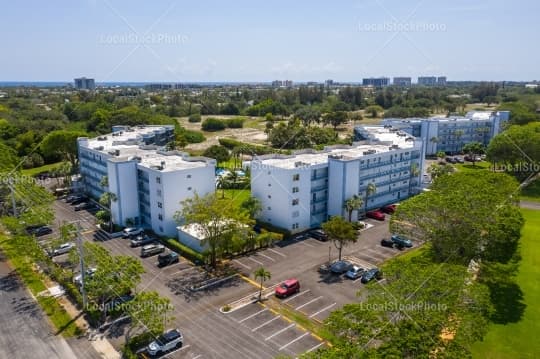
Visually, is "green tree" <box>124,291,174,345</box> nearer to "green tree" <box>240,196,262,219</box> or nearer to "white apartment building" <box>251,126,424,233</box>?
"green tree" <box>240,196,262,219</box>

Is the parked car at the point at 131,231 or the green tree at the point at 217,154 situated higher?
the green tree at the point at 217,154

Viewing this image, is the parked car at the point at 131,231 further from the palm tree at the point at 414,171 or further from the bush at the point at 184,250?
the palm tree at the point at 414,171

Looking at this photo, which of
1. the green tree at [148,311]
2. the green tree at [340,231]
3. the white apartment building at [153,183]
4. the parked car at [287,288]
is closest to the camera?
the green tree at [148,311]

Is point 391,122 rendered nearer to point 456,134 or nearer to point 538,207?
point 456,134

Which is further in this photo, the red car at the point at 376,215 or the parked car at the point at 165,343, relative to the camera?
the red car at the point at 376,215

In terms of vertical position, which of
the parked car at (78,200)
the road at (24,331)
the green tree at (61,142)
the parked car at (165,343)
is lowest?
the road at (24,331)

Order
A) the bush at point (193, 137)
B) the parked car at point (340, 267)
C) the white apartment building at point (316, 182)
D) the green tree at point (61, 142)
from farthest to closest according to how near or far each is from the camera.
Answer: the bush at point (193, 137), the green tree at point (61, 142), the white apartment building at point (316, 182), the parked car at point (340, 267)

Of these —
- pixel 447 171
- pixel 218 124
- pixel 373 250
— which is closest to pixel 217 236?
pixel 373 250

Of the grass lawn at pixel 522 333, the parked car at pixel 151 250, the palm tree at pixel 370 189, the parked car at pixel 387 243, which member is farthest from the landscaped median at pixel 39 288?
the palm tree at pixel 370 189
